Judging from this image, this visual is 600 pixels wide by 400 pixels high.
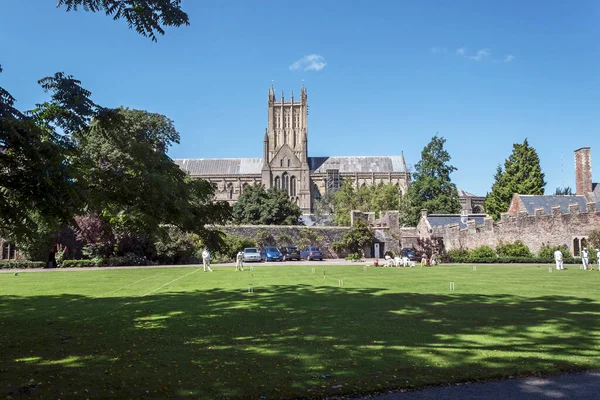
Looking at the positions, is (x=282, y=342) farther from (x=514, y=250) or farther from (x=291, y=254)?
(x=291, y=254)

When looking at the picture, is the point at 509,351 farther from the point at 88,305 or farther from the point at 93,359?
the point at 88,305

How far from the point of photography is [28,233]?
8.58m

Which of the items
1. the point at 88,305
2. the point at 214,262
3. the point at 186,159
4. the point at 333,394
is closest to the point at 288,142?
the point at 186,159

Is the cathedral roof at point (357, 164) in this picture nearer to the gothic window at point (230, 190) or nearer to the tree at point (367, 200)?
the gothic window at point (230, 190)

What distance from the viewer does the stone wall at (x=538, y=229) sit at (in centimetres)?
3762

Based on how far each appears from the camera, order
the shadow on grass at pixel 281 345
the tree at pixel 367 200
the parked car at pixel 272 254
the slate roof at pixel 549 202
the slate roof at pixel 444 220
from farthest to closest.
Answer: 1. the tree at pixel 367 200
2. the slate roof at pixel 444 220
3. the slate roof at pixel 549 202
4. the parked car at pixel 272 254
5. the shadow on grass at pixel 281 345

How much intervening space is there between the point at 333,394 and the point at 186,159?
4982 inches

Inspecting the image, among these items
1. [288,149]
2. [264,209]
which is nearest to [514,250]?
[264,209]

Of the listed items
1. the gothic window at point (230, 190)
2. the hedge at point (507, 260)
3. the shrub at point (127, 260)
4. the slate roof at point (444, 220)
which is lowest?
the hedge at point (507, 260)

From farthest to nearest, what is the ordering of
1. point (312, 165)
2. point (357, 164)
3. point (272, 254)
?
point (312, 165), point (357, 164), point (272, 254)

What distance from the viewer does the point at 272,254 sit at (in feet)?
149

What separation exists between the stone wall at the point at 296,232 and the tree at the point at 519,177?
21276 millimetres

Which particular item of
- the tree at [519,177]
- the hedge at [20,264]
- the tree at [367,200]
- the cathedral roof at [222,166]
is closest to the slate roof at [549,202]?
the tree at [519,177]

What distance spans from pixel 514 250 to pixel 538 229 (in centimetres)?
239
